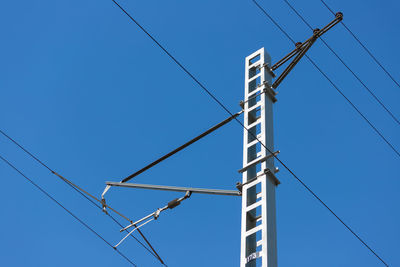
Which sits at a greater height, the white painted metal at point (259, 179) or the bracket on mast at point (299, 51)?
the bracket on mast at point (299, 51)

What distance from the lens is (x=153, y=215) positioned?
434 inches

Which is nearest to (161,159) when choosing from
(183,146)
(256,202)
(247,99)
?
(183,146)

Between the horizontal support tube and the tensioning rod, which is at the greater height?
the tensioning rod

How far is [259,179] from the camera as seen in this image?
30.2 ft

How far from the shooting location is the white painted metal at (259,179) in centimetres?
854

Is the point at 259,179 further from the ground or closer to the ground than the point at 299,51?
closer to the ground

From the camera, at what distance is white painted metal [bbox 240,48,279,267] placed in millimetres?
8539

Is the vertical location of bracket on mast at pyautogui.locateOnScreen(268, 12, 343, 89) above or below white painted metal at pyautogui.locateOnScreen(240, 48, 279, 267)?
above

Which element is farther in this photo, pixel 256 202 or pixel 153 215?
pixel 153 215

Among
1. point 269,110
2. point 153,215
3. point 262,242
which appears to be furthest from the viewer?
point 153,215

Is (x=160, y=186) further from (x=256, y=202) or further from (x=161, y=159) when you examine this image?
(x=256, y=202)

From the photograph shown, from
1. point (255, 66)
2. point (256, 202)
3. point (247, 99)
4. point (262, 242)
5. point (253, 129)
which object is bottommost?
point (262, 242)

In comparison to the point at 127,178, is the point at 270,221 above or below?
below

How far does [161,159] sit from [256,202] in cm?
287
